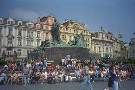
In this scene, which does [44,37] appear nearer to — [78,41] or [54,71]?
[78,41]

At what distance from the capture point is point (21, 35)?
29.0ft

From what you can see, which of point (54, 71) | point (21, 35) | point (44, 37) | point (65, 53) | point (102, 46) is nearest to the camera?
point (54, 71)

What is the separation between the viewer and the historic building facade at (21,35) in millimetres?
7937

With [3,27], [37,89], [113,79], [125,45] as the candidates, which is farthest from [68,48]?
[113,79]

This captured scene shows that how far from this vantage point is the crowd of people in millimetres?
7188

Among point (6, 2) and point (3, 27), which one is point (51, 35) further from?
point (6, 2)

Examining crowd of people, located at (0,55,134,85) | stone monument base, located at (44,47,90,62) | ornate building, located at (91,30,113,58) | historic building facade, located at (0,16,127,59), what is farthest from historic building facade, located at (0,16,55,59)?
ornate building, located at (91,30,113,58)

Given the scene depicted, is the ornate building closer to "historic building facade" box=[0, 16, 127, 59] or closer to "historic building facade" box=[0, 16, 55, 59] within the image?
"historic building facade" box=[0, 16, 127, 59]

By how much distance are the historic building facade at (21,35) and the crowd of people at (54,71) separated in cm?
57

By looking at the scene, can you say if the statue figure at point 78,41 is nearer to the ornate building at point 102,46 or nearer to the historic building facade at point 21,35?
the ornate building at point 102,46

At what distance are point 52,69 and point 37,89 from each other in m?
1.80

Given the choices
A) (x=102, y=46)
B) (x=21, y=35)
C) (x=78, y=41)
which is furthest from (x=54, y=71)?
(x=102, y=46)

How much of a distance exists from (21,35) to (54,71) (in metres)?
1.57

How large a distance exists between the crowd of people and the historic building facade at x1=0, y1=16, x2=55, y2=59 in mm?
573
